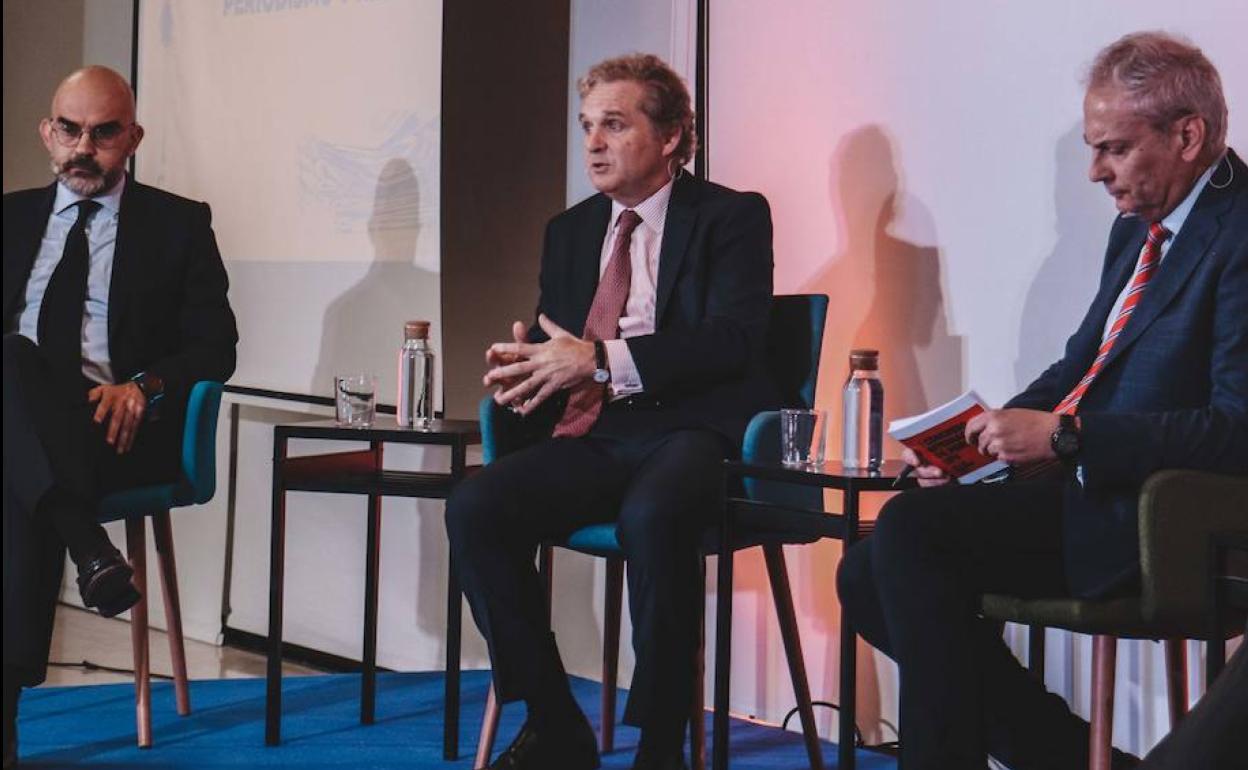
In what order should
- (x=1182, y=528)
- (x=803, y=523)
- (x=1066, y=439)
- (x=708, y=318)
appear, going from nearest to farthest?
(x=1182, y=528), (x=1066, y=439), (x=803, y=523), (x=708, y=318)

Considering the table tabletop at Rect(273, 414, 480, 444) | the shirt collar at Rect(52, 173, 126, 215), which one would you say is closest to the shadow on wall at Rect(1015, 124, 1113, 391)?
the table tabletop at Rect(273, 414, 480, 444)

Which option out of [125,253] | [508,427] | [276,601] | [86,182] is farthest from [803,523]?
[86,182]

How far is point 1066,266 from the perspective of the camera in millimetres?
2855

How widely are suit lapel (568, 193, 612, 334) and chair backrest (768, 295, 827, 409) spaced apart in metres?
0.38

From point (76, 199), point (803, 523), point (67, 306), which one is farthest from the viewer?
point (76, 199)

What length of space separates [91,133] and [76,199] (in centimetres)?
16

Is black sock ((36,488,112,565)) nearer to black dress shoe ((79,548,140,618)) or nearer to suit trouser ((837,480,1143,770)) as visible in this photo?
black dress shoe ((79,548,140,618))

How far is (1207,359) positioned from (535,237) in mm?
2116

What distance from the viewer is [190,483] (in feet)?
10.7

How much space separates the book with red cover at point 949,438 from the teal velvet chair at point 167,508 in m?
1.67

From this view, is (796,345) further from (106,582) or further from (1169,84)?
(106,582)

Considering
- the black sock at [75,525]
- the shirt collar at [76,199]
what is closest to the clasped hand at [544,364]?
the black sock at [75,525]

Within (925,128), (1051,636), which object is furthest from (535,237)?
(1051,636)

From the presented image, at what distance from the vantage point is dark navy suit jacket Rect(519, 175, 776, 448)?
2.82m
